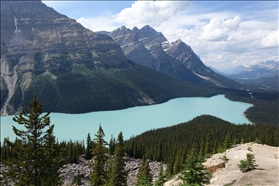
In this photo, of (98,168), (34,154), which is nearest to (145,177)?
(98,168)

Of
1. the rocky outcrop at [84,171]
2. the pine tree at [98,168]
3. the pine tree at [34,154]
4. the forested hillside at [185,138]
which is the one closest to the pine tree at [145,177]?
the pine tree at [98,168]

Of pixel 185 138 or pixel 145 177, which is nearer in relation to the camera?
pixel 145 177

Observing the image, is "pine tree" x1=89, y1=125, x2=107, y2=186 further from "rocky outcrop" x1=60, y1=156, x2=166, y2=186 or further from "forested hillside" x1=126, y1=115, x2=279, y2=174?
"forested hillside" x1=126, y1=115, x2=279, y2=174

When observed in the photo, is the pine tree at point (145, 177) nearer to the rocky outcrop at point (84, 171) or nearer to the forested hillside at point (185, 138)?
the rocky outcrop at point (84, 171)

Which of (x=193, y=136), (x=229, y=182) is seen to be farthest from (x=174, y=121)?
(x=229, y=182)

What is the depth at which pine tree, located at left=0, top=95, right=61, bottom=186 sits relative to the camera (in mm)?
18547

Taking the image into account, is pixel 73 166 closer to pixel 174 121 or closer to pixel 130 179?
pixel 130 179

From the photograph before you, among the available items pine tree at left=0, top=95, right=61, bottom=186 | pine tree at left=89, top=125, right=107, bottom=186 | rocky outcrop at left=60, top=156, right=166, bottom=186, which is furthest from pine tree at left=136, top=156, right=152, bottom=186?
pine tree at left=0, top=95, right=61, bottom=186

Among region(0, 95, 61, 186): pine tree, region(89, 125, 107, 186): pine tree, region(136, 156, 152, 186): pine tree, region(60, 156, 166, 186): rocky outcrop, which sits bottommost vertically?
region(60, 156, 166, 186): rocky outcrop

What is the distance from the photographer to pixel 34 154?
18.8 m

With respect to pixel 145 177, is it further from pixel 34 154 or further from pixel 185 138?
pixel 185 138

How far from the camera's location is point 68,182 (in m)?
61.1

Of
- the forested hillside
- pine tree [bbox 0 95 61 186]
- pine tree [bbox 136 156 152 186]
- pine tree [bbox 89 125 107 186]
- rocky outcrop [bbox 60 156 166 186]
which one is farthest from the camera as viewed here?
the forested hillside

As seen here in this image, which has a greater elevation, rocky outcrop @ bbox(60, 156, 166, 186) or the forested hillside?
the forested hillside
